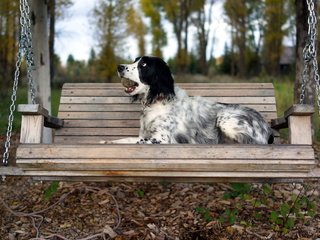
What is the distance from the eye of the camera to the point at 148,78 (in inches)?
148

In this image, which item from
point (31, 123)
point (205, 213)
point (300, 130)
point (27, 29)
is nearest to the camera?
point (300, 130)

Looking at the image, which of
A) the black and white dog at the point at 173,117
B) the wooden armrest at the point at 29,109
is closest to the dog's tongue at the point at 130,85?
the black and white dog at the point at 173,117

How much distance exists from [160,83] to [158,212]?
61.7 inches

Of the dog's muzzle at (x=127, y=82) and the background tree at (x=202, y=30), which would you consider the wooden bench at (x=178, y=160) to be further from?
the background tree at (x=202, y=30)

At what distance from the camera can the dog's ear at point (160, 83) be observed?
376 centimetres

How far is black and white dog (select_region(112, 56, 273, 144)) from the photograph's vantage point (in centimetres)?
374

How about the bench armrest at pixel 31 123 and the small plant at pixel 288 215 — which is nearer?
the bench armrest at pixel 31 123

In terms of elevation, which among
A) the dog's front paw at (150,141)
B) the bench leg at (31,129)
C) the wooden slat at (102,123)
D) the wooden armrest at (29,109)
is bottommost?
the dog's front paw at (150,141)

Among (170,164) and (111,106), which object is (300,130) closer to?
(170,164)

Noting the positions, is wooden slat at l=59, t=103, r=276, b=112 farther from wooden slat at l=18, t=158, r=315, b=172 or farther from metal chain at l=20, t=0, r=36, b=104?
wooden slat at l=18, t=158, r=315, b=172

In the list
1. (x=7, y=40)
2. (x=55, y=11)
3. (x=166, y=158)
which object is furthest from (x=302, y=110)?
(x=55, y=11)

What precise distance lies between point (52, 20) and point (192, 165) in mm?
17315

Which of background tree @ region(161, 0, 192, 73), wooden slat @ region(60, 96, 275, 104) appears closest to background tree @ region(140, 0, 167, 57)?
background tree @ region(161, 0, 192, 73)

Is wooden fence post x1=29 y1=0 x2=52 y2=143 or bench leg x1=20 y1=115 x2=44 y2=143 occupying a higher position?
wooden fence post x1=29 y1=0 x2=52 y2=143
